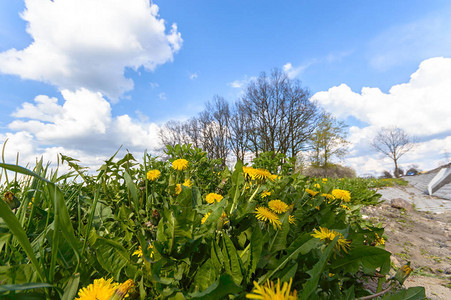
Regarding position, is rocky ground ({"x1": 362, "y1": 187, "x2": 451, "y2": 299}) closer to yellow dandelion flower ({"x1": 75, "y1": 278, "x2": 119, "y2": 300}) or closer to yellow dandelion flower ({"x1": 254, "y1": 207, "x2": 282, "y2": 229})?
yellow dandelion flower ({"x1": 254, "y1": 207, "x2": 282, "y2": 229})

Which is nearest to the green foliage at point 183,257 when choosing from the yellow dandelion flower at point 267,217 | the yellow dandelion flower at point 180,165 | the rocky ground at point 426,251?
the yellow dandelion flower at point 267,217

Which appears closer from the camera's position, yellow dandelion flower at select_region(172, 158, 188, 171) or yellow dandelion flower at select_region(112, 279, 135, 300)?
yellow dandelion flower at select_region(112, 279, 135, 300)

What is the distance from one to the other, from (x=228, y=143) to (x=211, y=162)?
23.4 meters

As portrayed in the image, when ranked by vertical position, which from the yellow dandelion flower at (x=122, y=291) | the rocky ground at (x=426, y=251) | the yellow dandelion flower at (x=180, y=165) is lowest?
the rocky ground at (x=426, y=251)

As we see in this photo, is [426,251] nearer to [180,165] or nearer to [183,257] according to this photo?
[180,165]

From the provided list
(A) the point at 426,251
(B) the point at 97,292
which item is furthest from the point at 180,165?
(A) the point at 426,251

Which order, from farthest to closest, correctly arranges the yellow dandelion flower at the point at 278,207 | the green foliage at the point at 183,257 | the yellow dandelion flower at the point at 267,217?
the yellow dandelion flower at the point at 278,207
the yellow dandelion flower at the point at 267,217
the green foliage at the point at 183,257

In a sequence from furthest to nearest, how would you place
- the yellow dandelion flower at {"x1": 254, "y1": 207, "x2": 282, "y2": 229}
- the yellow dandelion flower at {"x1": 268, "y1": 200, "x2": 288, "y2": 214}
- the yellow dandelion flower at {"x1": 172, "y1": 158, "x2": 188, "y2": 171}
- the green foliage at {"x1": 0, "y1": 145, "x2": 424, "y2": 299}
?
the yellow dandelion flower at {"x1": 172, "y1": 158, "x2": 188, "y2": 171} < the yellow dandelion flower at {"x1": 268, "y1": 200, "x2": 288, "y2": 214} < the yellow dandelion flower at {"x1": 254, "y1": 207, "x2": 282, "y2": 229} < the green foliage at {"x1": 0, "y1": 145, "x2": 424, "y2": 299}

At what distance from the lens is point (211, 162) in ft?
6.13

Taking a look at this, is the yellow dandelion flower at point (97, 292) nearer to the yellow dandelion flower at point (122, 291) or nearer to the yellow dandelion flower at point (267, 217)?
the yellow dandelion flower at point (122, 291)

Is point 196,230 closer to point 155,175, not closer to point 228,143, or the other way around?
point 155,175

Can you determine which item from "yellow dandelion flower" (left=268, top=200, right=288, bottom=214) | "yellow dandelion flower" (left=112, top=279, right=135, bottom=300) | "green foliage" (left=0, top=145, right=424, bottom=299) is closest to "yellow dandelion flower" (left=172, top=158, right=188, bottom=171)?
"green foliage" (left=0, top=145, right=424, bottom=299)

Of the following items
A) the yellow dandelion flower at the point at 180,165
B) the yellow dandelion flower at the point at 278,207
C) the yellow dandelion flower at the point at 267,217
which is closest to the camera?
the yellow dandelion flower at the point at 267,217

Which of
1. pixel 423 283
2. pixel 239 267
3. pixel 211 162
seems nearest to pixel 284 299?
pixel 239 267
